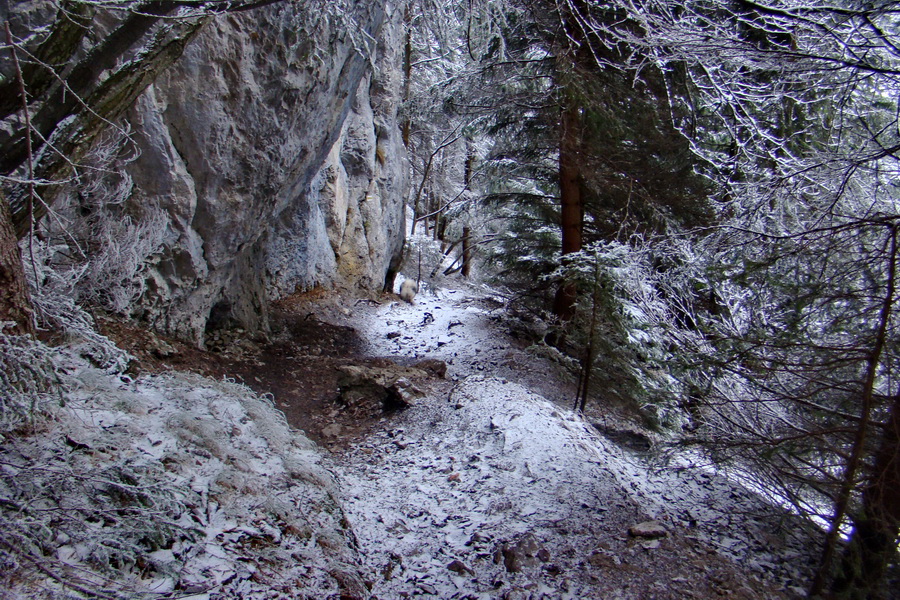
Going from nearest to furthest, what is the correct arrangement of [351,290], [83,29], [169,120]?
[83,29] → [169,120] → [351,290]

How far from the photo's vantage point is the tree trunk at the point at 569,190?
7734 millimetres

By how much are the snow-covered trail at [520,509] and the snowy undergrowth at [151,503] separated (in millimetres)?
547

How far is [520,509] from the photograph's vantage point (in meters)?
3.87

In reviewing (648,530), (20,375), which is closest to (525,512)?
(648,530)

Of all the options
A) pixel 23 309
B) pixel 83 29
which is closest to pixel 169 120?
pixel 83 29

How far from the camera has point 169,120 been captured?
18.2 ft

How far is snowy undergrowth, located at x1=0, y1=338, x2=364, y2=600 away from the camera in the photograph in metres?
2.00

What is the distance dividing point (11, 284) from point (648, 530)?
163 inches

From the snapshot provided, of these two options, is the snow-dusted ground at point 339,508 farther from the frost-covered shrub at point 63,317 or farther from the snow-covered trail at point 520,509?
the frost-covered shrub at point 63,317

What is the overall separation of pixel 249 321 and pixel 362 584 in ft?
17.8

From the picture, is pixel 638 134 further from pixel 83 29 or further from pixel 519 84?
pixel 83 29

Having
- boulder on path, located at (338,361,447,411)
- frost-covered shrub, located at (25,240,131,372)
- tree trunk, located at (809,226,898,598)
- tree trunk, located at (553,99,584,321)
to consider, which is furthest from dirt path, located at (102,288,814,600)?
tree trunk, located at (553,99,584,321)

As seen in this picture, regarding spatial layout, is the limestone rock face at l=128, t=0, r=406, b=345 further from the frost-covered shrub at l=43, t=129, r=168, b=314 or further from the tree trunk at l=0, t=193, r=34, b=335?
the tree trunk at l=0, t=193, r=34, b=335

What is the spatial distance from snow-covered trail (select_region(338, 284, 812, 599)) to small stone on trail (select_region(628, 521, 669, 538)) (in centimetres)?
5
